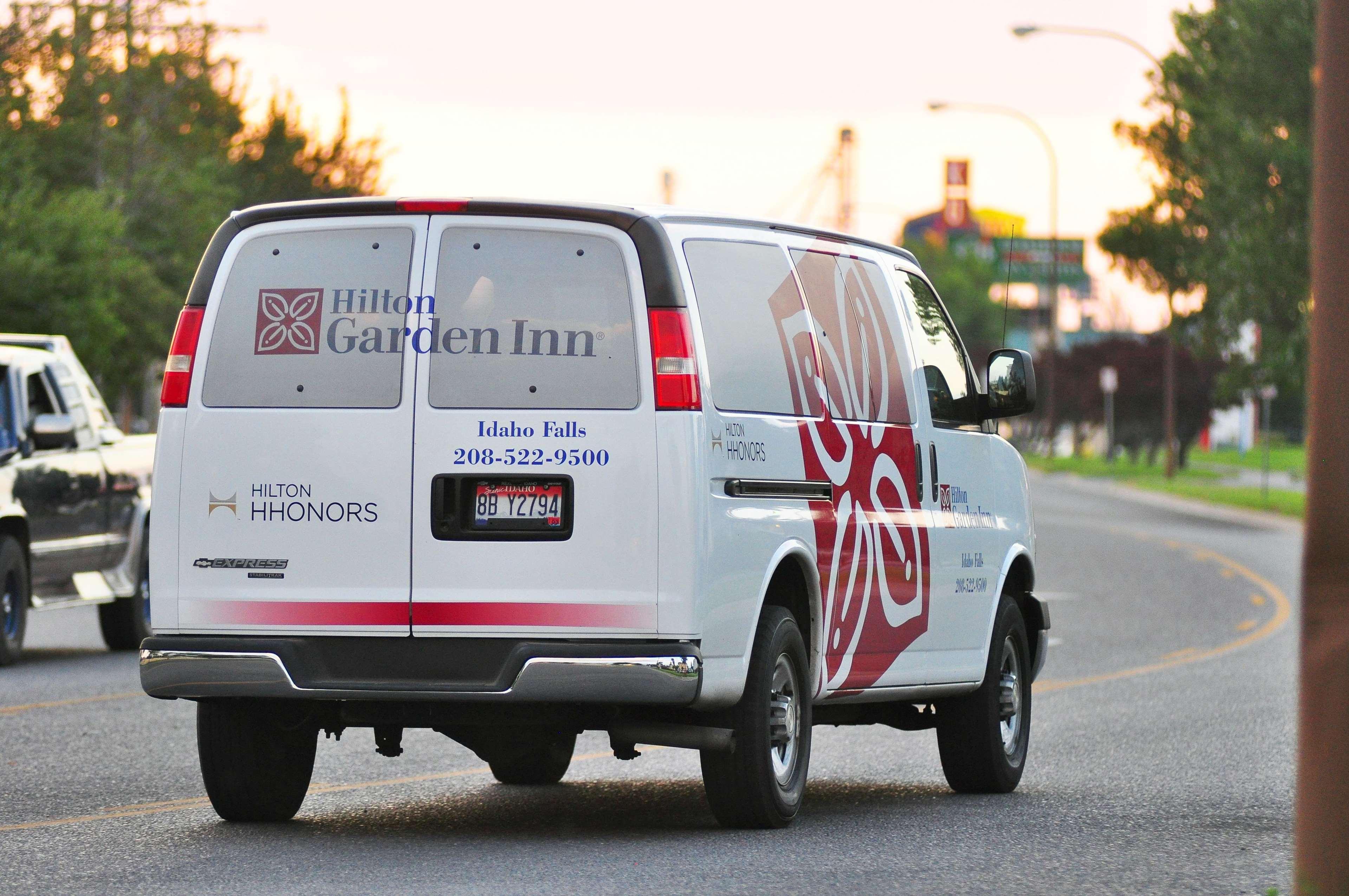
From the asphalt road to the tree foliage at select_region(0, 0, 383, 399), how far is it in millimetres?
11816

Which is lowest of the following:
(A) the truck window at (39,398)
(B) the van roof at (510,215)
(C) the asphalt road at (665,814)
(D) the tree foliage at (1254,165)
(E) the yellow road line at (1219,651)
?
(E) the yellow road line at (1219,651)

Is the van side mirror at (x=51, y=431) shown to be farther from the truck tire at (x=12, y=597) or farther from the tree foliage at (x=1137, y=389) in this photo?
the tree foliage at (x=1137, y=389)

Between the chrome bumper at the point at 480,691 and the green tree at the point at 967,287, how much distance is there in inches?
5595

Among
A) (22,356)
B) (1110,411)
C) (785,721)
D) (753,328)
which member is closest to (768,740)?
(785,721)

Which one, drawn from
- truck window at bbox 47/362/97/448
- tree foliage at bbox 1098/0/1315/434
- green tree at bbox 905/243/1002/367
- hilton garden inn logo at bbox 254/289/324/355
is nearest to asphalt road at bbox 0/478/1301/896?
hilton garden inn logo at bbox 254/289/324/355

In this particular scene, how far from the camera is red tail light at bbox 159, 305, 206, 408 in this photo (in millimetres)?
8281

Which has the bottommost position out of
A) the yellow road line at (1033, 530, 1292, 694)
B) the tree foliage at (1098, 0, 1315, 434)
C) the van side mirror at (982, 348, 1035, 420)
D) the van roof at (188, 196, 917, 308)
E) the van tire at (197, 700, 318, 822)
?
the yellow road line at (1033, 530, 1292, 694)

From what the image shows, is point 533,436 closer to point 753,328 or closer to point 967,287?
point 753,328

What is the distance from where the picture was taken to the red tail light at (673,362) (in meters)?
7.89

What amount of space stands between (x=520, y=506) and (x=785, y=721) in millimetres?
1364

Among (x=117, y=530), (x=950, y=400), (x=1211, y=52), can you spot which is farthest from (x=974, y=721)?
(x=1211, y=52)

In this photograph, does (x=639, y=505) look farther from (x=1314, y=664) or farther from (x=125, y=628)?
(x=125, y=628)

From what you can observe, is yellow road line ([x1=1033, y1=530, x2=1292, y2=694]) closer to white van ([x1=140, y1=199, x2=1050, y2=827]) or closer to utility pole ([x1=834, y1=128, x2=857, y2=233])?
white van ([x1=140, y1=199, x2=1050, y2=827])

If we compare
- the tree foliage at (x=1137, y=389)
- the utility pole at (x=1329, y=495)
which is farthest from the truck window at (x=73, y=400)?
the tree foliage at (x=1137, y=389)
